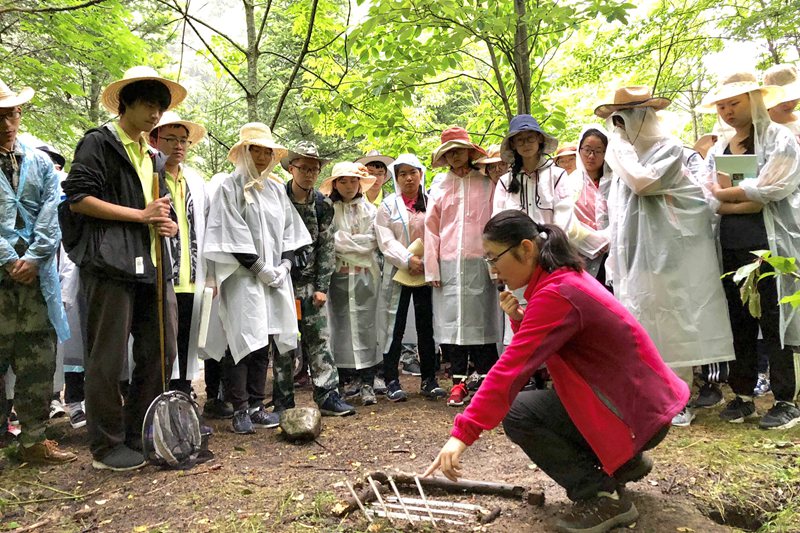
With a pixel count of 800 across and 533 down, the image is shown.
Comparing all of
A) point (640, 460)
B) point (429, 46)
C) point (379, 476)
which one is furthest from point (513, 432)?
point (429, 46)

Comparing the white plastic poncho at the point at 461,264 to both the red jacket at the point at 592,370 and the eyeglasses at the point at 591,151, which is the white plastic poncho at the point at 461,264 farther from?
the red jacket at the point at 592,370

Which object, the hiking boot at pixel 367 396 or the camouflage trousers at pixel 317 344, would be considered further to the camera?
the hiking boot at pixel 367 396

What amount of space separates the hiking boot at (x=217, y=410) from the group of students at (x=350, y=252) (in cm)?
2

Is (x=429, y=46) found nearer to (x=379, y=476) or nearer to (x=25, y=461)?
(x=379, y=476)

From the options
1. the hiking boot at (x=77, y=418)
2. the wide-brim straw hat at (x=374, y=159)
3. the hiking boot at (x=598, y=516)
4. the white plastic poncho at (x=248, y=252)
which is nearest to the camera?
the hiking boot at (x=598, y=516)

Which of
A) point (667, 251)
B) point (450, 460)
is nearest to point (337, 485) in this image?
point (450, 460)

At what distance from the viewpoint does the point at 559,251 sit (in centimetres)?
246

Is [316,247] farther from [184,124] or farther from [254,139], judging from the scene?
[184,124]

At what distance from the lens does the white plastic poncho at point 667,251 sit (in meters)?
3.98

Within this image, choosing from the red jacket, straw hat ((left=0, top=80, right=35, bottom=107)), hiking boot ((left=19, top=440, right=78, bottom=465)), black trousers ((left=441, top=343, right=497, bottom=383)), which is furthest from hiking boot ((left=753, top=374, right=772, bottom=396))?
straw hat ((left=0, top=80, right=35, bottom=107))

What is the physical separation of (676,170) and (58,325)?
4.33 meters

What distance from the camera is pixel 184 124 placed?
4523 millimetres

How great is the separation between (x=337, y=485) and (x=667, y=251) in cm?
276

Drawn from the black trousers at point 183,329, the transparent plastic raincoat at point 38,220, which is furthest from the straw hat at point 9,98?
the black trousers at point 183,329
